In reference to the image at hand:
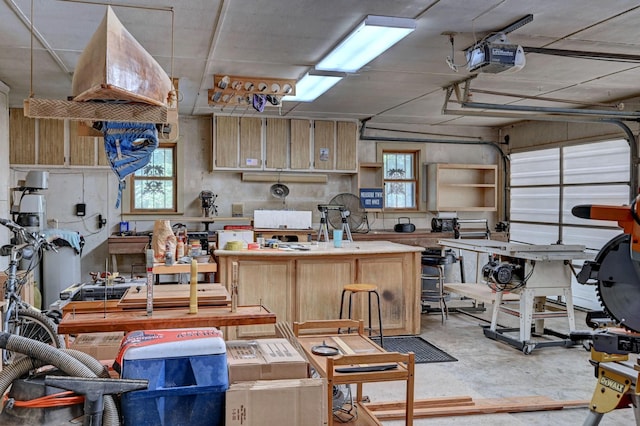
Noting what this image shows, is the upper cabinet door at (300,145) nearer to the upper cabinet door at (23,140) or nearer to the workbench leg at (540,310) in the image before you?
the upper cabinet door at (23,140)

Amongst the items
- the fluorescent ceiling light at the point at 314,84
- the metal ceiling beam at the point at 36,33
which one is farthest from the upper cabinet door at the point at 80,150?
the fluorescent ceiling light at the point at 314,84

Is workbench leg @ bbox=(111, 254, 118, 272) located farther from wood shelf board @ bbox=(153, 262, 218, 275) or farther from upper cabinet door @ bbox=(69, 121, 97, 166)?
wood shelf board @ bbox=(153, 262, 218, 275)

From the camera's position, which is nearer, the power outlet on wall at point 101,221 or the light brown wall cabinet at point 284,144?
the power outlet on wall at point 101,221

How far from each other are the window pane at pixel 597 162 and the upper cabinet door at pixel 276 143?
3.97 meters

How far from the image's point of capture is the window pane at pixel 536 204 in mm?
7508

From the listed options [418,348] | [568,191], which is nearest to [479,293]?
[418,348]

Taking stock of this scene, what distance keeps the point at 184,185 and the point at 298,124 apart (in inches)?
74.9

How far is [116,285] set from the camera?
4.68 meters

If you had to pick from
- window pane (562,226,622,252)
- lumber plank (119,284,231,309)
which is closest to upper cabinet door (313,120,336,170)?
window pane (562,226,622,252)

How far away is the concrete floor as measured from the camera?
11.3 feet

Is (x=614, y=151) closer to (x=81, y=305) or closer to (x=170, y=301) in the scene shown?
(x=170, y=301)

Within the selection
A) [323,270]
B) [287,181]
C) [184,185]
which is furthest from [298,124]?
[323,270]

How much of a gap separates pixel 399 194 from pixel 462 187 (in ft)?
3.48

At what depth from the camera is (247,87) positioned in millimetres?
5297
